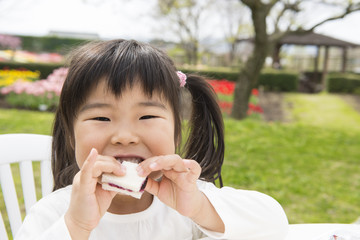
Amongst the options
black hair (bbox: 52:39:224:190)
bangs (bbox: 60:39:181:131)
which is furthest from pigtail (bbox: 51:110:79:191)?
bangs (bbox: 60:39:181:131)

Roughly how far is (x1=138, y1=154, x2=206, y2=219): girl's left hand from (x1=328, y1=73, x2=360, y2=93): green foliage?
15.6 m

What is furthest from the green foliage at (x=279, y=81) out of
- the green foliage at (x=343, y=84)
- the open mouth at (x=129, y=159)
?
the open mouth at (x=129, y=159)

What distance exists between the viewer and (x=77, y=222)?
3.22 ft

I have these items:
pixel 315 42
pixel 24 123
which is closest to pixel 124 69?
pixel 24 123

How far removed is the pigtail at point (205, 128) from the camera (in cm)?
155

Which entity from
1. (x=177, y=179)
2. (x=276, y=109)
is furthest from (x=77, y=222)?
(x=276, y=109)

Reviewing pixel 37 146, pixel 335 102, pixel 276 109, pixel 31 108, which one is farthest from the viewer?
pixel 335 102

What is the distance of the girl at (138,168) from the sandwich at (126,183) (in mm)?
17

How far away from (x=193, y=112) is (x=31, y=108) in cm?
691

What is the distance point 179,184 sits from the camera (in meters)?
1.03

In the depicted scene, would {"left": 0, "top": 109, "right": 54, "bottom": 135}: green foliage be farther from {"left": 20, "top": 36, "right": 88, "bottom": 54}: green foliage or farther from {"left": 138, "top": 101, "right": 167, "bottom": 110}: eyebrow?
{"left": 20, "top": 36, "right": 88, "bottom": 54}: green foliage

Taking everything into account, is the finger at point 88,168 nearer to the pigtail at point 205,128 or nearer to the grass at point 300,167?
the pigtail at point 205,128

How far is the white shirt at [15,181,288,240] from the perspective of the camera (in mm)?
1125

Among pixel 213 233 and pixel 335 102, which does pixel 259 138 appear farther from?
pixel 335 102
